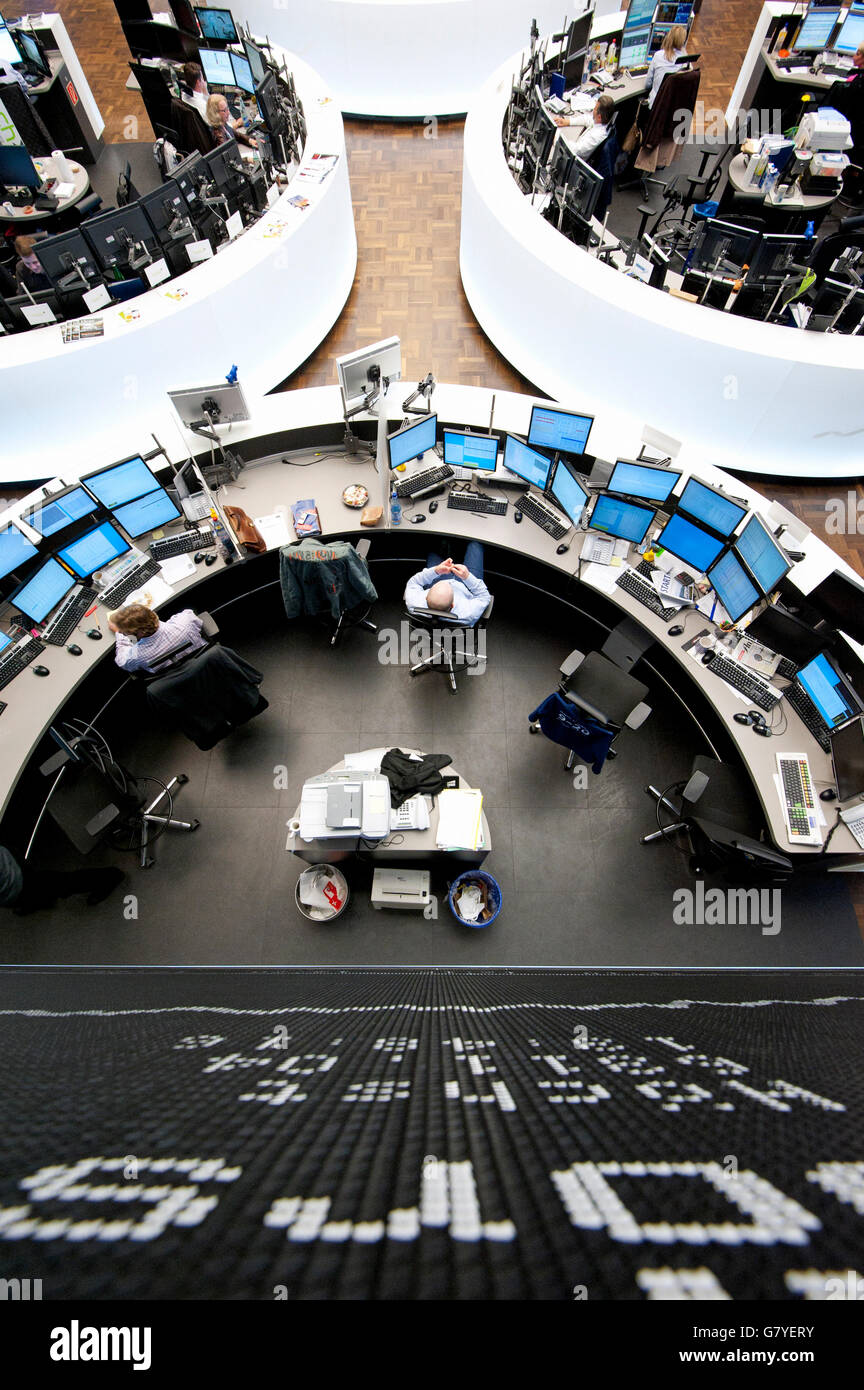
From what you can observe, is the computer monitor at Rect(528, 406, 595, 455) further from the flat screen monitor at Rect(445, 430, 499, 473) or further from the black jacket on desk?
the black jacket on desk

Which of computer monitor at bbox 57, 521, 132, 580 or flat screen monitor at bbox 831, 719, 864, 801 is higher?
computer monitor at bbox 57, 521, 132, 580

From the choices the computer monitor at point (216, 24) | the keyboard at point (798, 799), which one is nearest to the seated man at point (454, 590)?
the keyboard at point (798, 799)

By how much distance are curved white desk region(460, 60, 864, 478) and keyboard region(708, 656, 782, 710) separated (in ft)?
5.68

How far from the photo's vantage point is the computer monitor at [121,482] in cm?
367

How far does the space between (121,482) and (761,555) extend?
354cm

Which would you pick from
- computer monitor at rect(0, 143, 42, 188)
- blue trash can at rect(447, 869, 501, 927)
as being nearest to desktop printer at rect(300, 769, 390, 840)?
blue trash can at rect(447, 869, 501, 927)

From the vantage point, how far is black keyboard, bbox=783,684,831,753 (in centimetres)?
349

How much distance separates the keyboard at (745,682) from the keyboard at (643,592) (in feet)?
1.30

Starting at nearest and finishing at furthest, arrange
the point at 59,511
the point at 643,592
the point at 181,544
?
1. the point at 59,511
2. the point at 643,592
3. the point at 181,544

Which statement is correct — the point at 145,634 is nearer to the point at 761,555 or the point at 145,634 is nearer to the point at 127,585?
the point at 127,585

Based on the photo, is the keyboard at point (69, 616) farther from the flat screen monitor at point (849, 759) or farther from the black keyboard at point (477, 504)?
the flat screen monitor at point (849, 759)

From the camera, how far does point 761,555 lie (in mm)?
3404

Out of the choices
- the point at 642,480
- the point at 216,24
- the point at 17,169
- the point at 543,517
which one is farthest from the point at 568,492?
the point at 216,24
